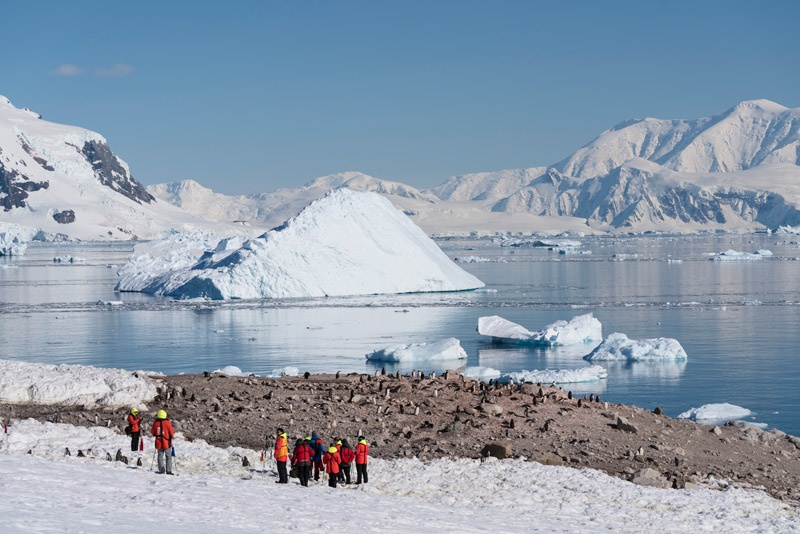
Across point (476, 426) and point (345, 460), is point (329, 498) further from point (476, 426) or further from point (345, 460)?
point (476, 426)

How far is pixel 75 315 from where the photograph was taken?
148 feet

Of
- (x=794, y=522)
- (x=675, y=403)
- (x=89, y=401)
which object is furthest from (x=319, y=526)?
(x=675, y=403)

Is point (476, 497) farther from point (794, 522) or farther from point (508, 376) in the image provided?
point (508, 376)

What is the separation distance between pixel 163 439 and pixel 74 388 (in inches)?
208

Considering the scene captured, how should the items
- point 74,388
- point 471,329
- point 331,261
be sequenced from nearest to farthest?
point 74,388
point 471,329
point 331,261

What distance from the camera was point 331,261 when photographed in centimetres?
5303

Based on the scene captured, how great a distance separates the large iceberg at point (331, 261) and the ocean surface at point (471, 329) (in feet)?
4.30

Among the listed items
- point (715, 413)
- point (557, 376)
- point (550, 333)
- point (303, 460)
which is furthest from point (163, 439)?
point (550, 333)

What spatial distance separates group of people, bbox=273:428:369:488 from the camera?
44.4 feet

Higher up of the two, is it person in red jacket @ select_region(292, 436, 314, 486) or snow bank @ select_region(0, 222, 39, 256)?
snow bank @ select_region(0, 222, 39, 256)

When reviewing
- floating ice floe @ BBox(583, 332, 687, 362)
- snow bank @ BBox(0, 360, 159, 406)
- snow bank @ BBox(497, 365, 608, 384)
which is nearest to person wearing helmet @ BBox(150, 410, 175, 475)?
snow bank @ BBox(0, 360, 159, 406)

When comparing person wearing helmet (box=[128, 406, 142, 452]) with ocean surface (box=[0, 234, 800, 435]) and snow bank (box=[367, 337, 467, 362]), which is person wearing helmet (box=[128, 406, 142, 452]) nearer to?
ocean surface (box=[0, 234, 800, 435])

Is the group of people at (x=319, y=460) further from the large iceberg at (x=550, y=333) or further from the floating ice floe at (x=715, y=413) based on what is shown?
the large iceberg at (x=550, y=333)

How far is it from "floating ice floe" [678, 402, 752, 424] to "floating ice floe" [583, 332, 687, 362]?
7.53 m
